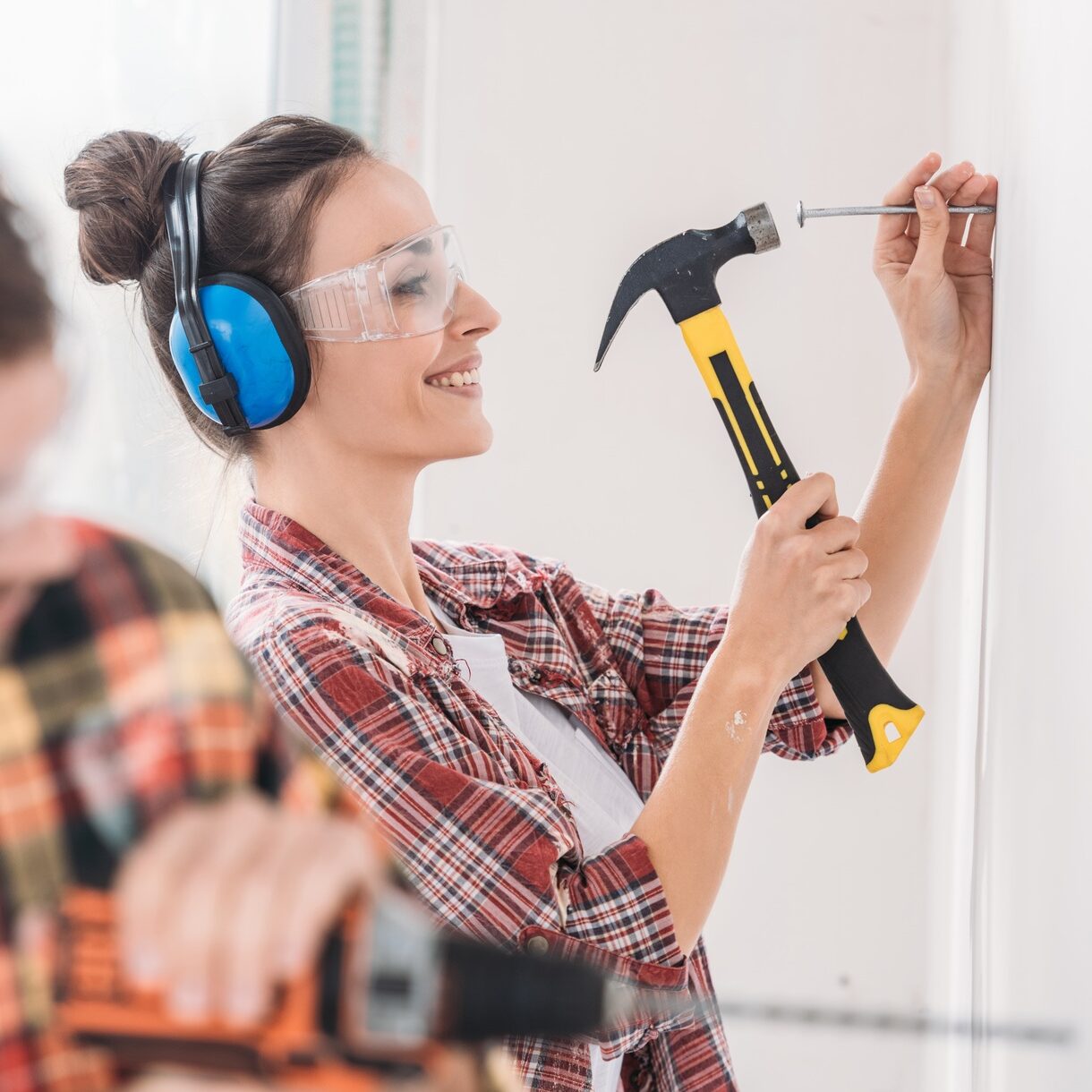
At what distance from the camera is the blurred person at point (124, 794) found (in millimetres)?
248

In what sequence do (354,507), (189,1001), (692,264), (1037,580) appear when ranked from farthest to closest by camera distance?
(354,507) < (692,264) < (1037,580) < (189,1001)

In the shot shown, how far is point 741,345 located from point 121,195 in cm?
86

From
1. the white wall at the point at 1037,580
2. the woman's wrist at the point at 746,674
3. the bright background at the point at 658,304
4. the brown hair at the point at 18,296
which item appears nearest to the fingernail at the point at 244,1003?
the brown hair at the point at 18,296

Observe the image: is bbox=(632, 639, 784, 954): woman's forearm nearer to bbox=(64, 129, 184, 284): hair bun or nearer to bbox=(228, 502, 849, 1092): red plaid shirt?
bbox=(228, 502, 849, 1092): red plaid shirt

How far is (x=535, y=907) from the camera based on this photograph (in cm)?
81

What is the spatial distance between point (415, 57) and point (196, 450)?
0.88 meters

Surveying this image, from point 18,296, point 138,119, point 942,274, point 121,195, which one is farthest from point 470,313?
point 18,296

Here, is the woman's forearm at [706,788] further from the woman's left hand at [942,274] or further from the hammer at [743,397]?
the woman's left hand at [942,274]

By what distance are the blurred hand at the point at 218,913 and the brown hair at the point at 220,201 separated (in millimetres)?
870

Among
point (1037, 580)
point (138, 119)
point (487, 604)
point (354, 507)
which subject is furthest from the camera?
point (138, 119)

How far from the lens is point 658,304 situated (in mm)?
1688

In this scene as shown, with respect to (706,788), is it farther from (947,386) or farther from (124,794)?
(124,794)

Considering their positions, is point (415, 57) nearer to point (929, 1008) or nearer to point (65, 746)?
point (929, 1008)

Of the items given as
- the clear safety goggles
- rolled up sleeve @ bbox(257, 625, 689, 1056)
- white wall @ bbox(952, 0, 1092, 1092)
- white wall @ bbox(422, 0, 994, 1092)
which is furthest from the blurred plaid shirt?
white wall @ bbox(422, 0, 994, 1092)
